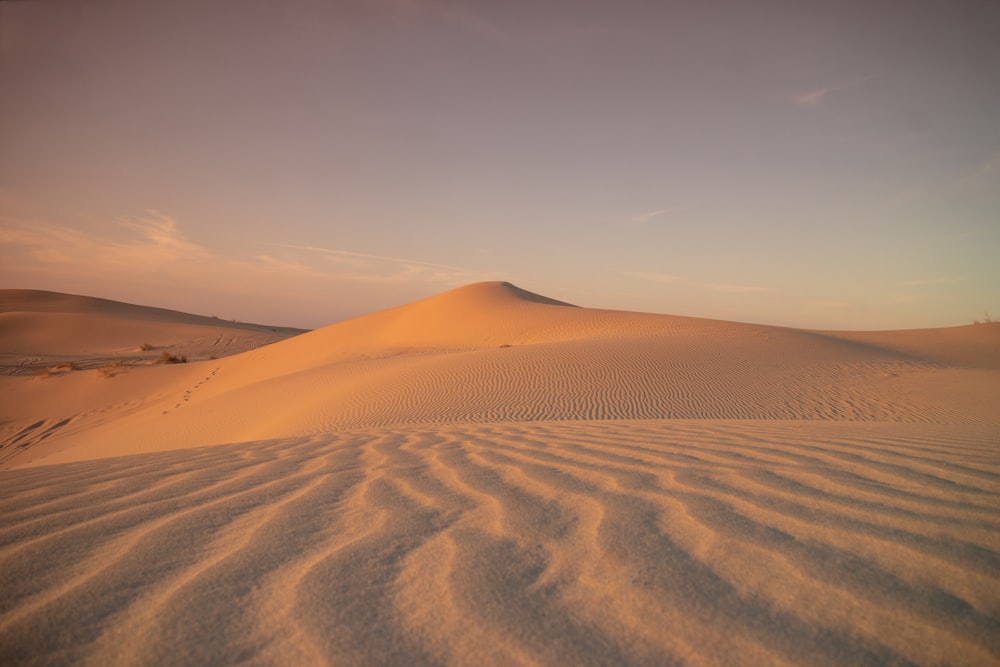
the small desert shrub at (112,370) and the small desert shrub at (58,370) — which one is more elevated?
the small desert shrub at (112,370)

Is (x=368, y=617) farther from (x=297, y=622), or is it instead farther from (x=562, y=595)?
(x=562, y=595)

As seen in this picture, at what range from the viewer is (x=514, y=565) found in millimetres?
1793

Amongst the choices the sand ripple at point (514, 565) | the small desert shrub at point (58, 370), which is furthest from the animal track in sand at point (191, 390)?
the sand ripple at point (514, 565)

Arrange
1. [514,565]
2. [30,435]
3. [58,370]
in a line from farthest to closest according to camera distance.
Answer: [58,370] < [30,435] < [514,565]

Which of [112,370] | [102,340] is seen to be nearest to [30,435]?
[112,370]

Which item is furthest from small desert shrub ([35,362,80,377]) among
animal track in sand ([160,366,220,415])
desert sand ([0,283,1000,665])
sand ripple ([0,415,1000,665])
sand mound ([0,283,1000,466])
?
sand ripple ([0,415,1000,665])

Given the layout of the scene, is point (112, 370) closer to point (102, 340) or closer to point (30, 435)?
point (30, 435)

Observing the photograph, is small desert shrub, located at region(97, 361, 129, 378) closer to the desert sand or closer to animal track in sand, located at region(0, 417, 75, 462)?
animal track in sand, located at region(0, 417, 75, 462)

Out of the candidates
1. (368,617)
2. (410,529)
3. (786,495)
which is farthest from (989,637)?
(410,529)

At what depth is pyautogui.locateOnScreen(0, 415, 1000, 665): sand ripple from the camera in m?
1.37

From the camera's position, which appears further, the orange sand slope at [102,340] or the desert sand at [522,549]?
the orange sand slope at [102,340]

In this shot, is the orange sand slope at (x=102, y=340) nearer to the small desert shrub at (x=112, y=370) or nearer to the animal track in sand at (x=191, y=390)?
the small desert shrub at (x=112, y=370)

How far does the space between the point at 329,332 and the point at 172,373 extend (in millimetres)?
9794

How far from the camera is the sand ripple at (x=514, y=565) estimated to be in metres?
1.37
